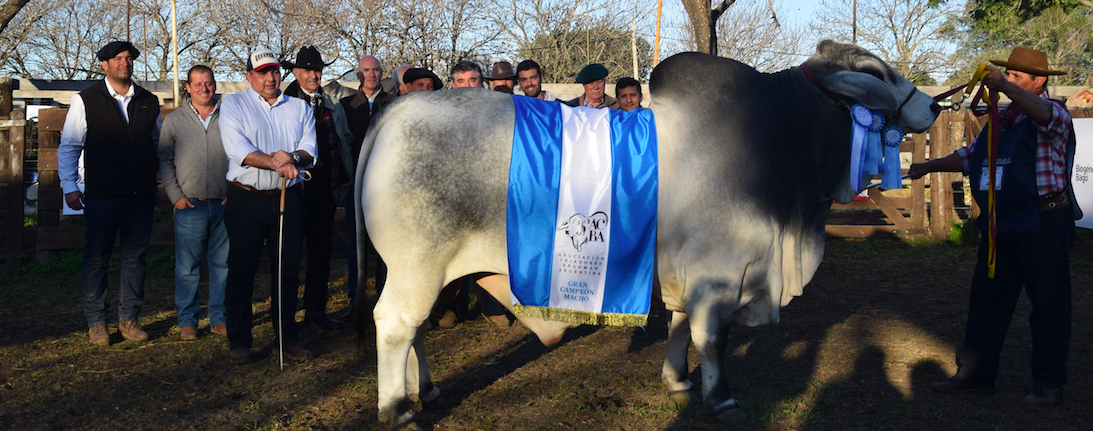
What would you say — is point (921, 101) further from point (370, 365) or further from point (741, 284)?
point (370, 365)

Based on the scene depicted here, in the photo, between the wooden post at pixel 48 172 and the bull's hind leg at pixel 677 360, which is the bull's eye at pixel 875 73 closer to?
the bull's hind leg at pixel 677 360

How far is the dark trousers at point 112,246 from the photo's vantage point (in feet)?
17.9

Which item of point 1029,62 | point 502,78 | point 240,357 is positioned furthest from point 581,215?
point 502,78

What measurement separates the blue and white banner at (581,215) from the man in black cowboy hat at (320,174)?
2.56 meters

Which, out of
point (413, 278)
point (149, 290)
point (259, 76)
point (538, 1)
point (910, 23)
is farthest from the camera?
point (910, 23)

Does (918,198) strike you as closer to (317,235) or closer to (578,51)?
(317,235)

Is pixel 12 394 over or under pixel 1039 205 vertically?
under

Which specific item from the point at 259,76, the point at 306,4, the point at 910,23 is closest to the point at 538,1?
the point at 306,4

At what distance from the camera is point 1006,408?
4285 mm

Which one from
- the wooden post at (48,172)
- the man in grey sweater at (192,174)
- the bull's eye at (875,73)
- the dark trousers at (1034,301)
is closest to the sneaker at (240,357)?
the man in grey sweater at (192,174)

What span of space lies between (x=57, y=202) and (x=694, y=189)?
7.96 m

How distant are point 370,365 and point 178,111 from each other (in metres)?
2.42

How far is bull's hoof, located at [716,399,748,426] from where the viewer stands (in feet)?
13.1

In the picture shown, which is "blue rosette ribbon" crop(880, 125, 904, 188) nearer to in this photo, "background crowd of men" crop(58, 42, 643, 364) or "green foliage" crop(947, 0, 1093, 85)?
"background crowd of men" crop(58, 42, 643, 364)
